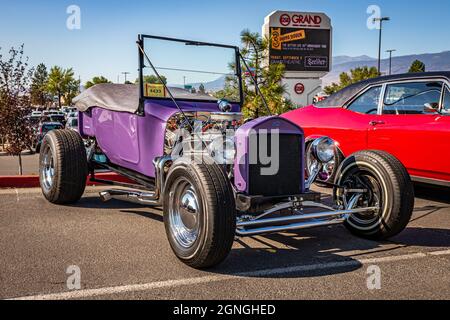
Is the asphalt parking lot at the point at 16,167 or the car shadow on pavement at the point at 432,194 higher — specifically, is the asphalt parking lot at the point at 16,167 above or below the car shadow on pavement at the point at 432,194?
below

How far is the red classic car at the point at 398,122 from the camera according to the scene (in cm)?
564

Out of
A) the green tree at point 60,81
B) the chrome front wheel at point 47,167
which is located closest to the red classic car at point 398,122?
the chrome front wheel at point 47,167

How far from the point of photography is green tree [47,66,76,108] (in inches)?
2731

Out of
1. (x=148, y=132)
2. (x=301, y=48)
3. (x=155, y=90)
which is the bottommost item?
(x=148, y=132)

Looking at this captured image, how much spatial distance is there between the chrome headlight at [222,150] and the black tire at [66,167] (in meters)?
1.98

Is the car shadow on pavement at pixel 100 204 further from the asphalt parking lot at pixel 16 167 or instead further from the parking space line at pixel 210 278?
the asphalt parking lot at pixel 16 167

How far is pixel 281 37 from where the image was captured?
1119 inches

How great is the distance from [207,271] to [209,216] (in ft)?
1.51

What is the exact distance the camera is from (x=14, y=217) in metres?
5.26

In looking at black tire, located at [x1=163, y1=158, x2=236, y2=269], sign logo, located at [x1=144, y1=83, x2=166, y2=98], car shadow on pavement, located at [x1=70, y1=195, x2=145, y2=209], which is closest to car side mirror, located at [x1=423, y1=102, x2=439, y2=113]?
sign logo, located at [x1=144, y1=83, x2=166, y2=98]

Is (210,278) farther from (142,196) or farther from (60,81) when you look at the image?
(60,81)

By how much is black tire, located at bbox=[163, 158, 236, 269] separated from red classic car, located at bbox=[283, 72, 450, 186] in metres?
1.66

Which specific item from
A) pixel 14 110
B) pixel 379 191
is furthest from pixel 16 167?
pixel 379 191
